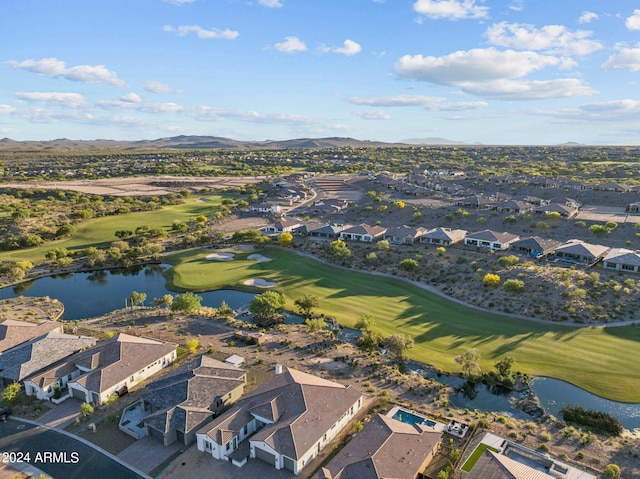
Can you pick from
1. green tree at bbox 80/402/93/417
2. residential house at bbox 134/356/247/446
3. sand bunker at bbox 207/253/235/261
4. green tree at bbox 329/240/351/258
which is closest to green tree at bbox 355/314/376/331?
residential house at bbox 134/356/247/446

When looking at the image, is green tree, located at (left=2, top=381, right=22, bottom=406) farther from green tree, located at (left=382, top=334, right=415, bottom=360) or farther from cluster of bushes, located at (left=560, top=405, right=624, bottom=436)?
cluster of bushes, located at (left=560, top=405, right=624, bottom=436)

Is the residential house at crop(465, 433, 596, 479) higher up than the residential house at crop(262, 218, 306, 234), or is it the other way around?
the residential house at crop(262, 218, 306, 234)

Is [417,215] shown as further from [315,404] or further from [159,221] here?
[315,404]

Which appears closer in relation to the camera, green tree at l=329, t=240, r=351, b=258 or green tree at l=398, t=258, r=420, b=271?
green tree at l=398, t=258, r=420, b=271

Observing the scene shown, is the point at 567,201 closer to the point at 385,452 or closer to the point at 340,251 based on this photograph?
the point at 340,251

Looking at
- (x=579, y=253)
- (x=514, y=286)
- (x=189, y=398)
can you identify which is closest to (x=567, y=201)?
(x=579, y=253)

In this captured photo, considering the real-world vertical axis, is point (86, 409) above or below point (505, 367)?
below

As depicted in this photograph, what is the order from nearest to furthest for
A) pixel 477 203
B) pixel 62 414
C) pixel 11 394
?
pixel 62 414
pixel 11 394
pixel 477 203
